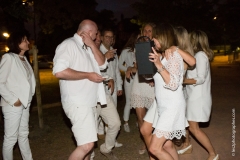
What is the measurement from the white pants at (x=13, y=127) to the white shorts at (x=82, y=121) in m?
0.94

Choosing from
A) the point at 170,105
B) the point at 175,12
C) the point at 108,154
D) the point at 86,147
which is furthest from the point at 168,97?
the point at 175,12

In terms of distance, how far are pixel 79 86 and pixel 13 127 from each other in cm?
126

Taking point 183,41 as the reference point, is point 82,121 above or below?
below

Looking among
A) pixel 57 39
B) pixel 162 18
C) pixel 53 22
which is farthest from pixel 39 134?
pixel 57 39

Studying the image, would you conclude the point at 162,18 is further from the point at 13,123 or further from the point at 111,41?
the point at 13,123

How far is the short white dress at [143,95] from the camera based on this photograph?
4.93 metres

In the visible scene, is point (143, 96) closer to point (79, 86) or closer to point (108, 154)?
point (108, 154)

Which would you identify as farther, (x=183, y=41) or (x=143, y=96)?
(x=143, y=96)

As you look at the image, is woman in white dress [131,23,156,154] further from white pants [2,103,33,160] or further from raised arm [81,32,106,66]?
white pants [2,103,33,160]

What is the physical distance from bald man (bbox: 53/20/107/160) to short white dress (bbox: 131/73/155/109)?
145 cm

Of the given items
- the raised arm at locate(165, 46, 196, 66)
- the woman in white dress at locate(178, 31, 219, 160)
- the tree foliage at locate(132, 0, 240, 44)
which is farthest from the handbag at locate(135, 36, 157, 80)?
the tree foliage at locate(132, 0, 240, 44)

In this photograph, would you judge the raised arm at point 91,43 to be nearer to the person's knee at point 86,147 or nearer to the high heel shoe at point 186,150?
the person's knee at point 86,147

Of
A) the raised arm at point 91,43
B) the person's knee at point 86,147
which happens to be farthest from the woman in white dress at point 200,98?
the person's knee at point 86,147

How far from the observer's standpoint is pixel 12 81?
4.02m
